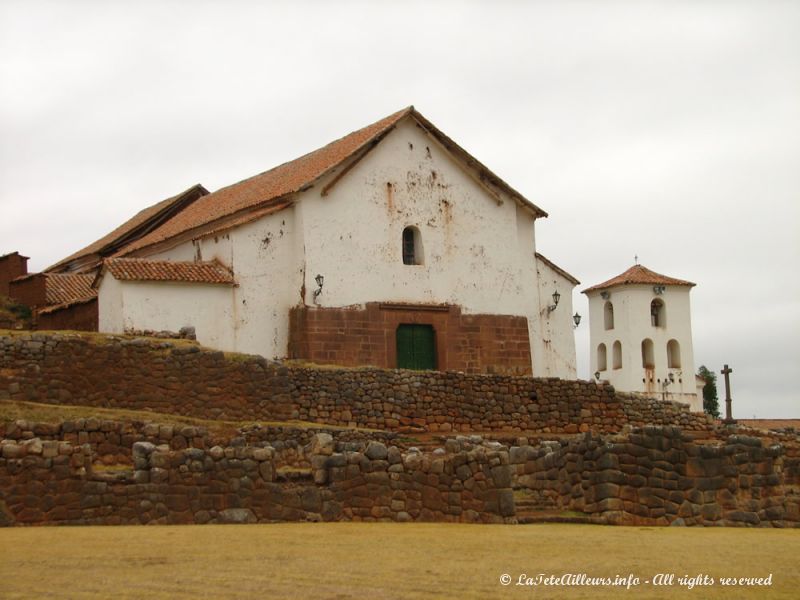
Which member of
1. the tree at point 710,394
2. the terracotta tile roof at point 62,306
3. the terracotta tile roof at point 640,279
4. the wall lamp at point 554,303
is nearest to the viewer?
the terracotta tile roof at point 62,306

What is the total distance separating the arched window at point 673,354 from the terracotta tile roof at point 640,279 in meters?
2.94

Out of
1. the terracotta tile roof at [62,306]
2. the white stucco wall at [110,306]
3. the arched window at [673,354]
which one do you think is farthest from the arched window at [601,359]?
the white stucco wall at [110,306]

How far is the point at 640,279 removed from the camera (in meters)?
57.2

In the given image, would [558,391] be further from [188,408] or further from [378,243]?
[188,408]

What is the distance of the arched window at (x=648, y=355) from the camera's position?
58.2 meters

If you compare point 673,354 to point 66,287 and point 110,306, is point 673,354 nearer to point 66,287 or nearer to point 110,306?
point 66,287

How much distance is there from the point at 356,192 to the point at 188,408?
10.3 metres

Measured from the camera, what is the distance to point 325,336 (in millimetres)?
34500

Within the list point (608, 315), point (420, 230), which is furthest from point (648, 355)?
point (420, 230)

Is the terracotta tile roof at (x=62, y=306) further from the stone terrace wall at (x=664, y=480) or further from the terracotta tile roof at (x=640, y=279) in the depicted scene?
the terracotta tile roof at (x=640, y=279)

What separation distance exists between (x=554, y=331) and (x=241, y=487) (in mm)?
22676

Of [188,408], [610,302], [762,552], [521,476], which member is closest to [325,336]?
[188,408]

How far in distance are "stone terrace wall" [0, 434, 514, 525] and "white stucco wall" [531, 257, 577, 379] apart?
20.0 meters

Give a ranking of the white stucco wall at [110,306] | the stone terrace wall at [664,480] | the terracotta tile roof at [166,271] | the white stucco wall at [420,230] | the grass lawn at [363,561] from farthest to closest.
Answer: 1. the white stucco wall at [420,230]
2. the terracotta tile roof at [166,271]
3. the white stucco wall at [110,306]
4. the stone terrace wall at [664,480]
5. the grass lawn at [363,561]
